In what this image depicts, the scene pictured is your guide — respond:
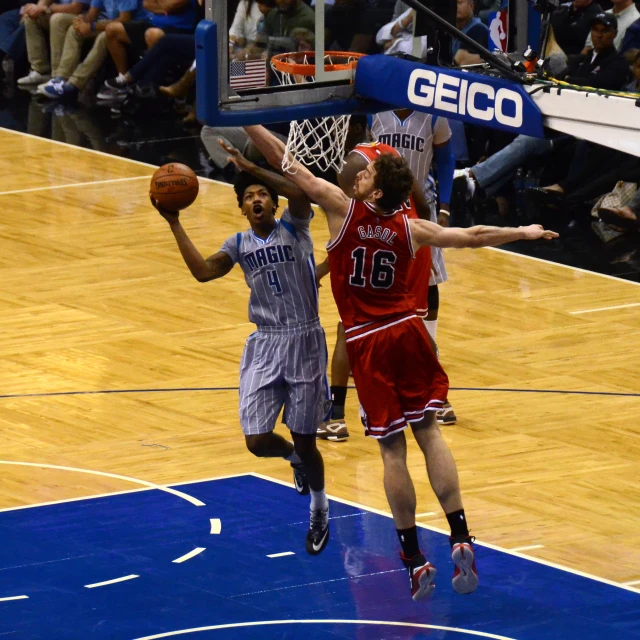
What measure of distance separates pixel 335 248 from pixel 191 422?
111 inches

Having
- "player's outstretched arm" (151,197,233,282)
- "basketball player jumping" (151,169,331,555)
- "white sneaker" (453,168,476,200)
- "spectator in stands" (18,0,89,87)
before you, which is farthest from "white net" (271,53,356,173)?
"spectator in stands" (18,0,89,87)

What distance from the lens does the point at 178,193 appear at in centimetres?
753

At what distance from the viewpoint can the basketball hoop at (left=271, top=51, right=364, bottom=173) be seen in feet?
25.4

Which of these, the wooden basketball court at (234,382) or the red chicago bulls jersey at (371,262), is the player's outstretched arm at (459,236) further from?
the wooden basketball court at (234,382)

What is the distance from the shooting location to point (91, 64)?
20.5 meters

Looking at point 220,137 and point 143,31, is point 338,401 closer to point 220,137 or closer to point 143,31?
point 220,137

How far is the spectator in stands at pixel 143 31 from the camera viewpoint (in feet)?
63.1

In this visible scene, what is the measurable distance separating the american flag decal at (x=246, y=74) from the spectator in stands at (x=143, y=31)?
1170 cm

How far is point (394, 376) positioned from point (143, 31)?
542 inches

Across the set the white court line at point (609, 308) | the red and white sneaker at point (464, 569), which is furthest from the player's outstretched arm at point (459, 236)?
the white court line at point (609, 308)

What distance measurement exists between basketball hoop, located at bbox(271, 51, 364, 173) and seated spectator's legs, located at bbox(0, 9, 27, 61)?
13256 mm

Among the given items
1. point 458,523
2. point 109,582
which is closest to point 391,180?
point 458,523

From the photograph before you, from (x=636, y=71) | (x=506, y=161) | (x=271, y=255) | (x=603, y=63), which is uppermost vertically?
(x=271, y=255)

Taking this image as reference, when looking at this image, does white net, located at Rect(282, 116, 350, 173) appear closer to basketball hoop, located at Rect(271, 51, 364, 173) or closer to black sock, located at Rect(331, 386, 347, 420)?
basketball hoop, located at Rect(271, 51, 364, 173)
